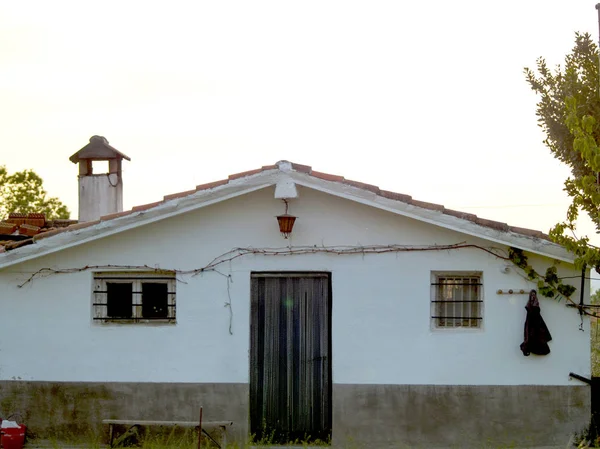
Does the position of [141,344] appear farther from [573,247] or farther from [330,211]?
[573,247]

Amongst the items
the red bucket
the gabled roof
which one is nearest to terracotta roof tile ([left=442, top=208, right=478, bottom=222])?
the gabled roof

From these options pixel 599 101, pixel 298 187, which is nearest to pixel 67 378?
pixel 298 187

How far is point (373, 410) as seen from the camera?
11.6 m

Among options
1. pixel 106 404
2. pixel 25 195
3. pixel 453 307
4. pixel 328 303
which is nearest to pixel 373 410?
pixel 328 303

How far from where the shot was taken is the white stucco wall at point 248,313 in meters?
11.5

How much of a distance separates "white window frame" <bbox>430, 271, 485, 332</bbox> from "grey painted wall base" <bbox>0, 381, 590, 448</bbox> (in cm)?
80

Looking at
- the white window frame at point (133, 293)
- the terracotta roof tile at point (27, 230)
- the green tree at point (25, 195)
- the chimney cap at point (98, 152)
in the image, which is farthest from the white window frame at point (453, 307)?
the green tree at point (25, 195)

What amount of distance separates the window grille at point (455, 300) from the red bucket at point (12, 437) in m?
5.62

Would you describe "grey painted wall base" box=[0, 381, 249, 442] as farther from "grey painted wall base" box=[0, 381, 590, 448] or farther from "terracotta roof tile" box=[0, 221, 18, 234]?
"terracotta roof tile" box=[0, 221, 18, 234]

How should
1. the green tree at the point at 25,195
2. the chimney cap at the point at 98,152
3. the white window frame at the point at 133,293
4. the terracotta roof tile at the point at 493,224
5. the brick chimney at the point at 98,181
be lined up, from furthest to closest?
1. the green tree at the point at 25,195
2. the chimney cap at the point at 98,152
3. the brick chimney at the point at 98,181
4. the white window frame at the point at 133,293
5. the terracotta roof tile at the point at 493,224

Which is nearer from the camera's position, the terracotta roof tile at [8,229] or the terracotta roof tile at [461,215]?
the terracotta roof tile at [461,215]

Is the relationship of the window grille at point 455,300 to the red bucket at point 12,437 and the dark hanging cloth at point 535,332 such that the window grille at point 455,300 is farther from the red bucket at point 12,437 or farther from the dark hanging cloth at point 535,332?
the red bucket at point 12,437

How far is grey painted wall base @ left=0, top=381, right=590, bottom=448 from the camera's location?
37.4 ft

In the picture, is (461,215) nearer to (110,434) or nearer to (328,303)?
(328,303)
